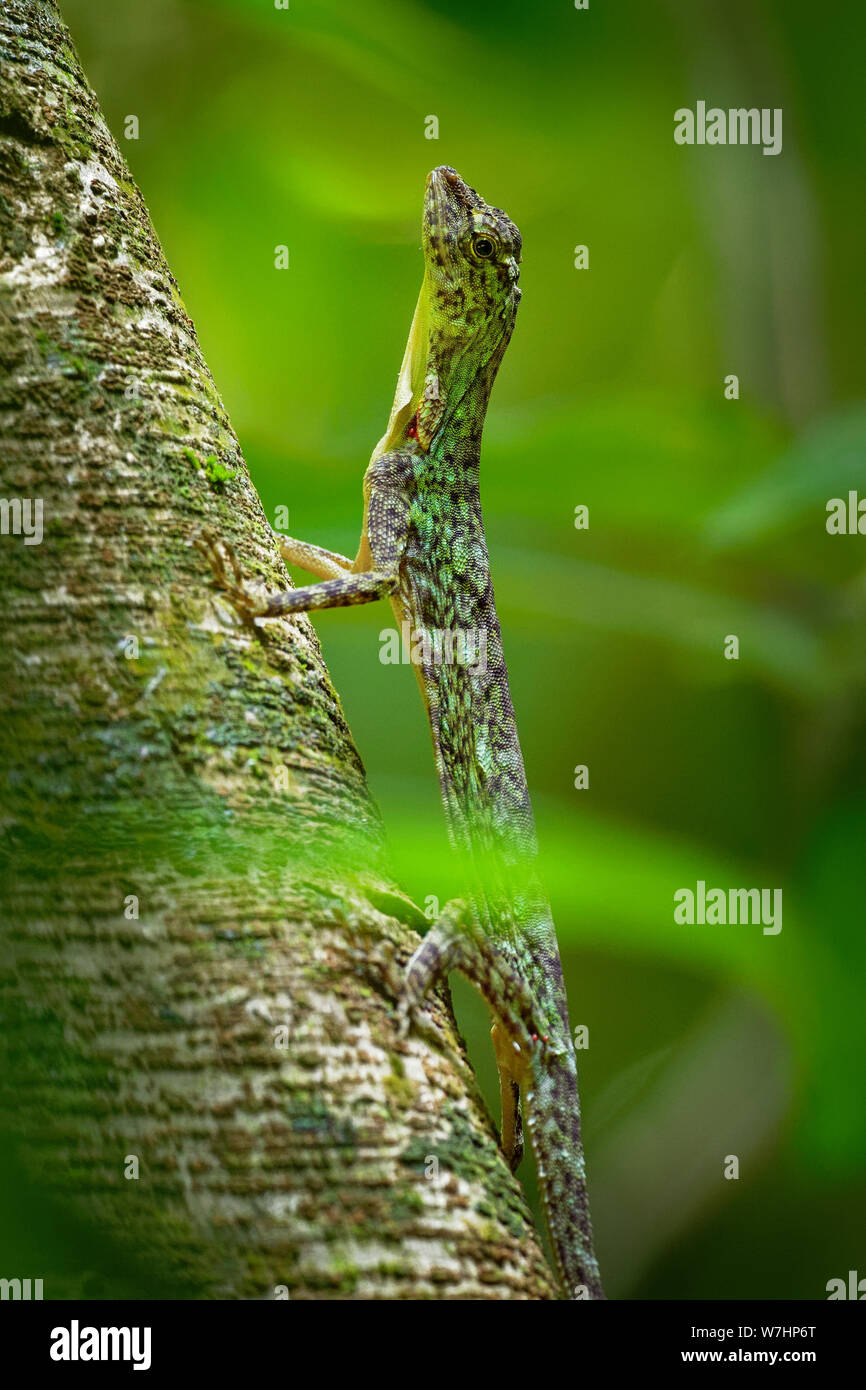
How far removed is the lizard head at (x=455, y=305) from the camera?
329 centimetres

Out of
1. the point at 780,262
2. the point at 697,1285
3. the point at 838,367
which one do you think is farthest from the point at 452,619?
the point at 697,1285

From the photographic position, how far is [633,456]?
70.1 inches

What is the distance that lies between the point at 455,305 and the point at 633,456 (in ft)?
5.75

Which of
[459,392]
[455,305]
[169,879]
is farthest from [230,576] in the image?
[455,305]

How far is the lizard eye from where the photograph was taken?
327 centimetres

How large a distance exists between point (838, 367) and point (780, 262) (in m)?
1.26

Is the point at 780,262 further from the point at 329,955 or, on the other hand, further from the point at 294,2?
the point at 329,955

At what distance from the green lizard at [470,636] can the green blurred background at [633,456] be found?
0.25 metres

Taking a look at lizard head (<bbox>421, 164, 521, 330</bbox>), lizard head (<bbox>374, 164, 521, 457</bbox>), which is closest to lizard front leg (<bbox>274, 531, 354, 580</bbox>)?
lizard head (<bbox>374, 164, 521, 457</bbox>)

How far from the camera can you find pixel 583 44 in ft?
5.55

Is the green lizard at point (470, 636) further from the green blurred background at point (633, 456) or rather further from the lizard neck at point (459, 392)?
the green blurred background at point (633, 456)

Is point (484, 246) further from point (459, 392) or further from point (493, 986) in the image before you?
point (493, 986)

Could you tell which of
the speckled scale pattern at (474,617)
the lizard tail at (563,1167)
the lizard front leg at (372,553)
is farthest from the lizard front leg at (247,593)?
the lizard tail at (563,1167)

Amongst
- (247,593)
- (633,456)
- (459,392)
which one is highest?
(459,392)
